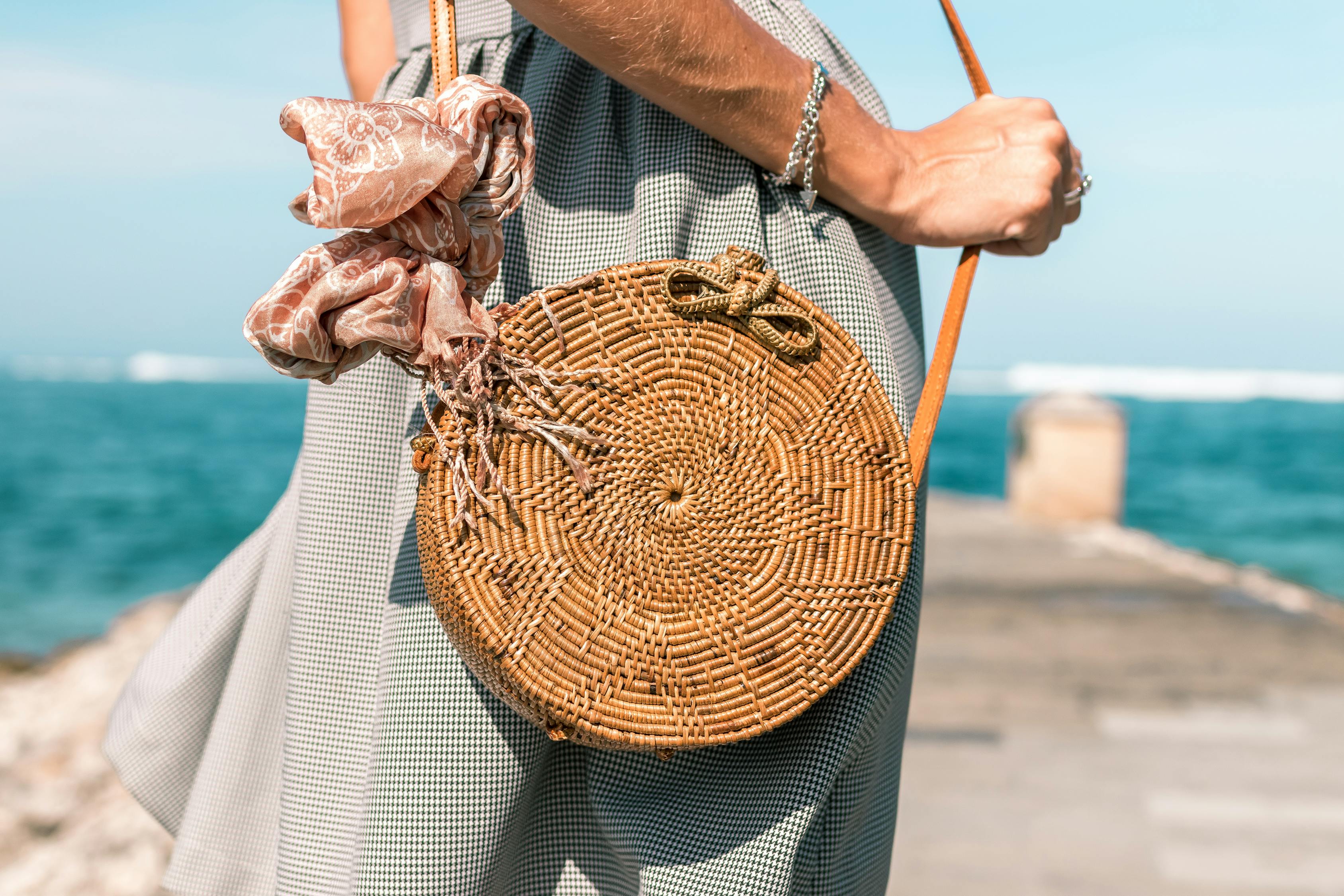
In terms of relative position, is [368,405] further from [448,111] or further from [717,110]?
[717,110]

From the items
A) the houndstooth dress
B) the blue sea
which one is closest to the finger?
the houndstooth dress

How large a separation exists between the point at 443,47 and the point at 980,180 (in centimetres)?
59

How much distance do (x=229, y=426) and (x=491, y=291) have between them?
115 ft

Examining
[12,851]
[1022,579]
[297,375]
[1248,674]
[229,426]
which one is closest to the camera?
[297,375]

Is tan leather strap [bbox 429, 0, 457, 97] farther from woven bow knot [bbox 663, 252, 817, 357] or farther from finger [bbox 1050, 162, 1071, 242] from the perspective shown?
finger [bbox 1050, 162, 1071, 242]

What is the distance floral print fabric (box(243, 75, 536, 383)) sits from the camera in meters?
0.84

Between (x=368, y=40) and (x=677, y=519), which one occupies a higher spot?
(x=368, y=40)

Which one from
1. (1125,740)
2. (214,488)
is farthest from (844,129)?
(214,488)

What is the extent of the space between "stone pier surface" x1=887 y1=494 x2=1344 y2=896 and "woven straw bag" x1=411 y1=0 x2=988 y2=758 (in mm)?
2569

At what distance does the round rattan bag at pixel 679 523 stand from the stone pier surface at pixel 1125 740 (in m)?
2.57

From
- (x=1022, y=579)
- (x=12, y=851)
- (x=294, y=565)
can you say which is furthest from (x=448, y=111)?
(x=1022, y=579)

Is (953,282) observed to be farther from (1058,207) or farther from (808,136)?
(808,136)

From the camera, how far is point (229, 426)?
3312 cm

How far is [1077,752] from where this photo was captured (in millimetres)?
4023
